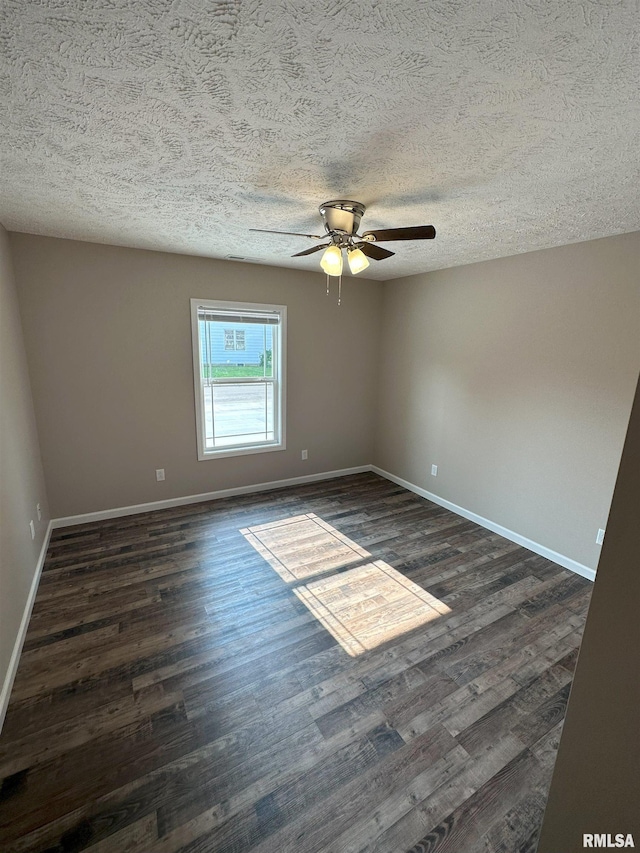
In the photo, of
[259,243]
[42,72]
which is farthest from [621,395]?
[42,72]

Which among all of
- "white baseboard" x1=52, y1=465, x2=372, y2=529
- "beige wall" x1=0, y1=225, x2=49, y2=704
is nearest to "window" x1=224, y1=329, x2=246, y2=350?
"white baseboard" x1=52, y1=465, x2=372, y2=529

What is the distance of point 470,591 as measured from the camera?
2.59 m

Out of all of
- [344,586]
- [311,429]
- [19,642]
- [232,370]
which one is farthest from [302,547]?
[232,370]

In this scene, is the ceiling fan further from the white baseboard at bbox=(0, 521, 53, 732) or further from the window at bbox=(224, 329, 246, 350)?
the white baseboard at bbox=(0, 521, 53, 732)

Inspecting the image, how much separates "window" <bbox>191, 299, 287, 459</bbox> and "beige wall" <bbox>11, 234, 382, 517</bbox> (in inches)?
4.4

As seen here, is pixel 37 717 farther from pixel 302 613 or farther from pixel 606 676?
pixel 606 676

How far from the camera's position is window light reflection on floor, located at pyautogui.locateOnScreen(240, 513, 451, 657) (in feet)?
7.36

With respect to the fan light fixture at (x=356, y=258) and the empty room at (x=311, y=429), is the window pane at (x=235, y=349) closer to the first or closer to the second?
the empty room at (x=311, y=429)

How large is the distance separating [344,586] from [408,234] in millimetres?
2330

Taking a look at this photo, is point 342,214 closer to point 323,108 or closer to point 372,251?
point 372,251

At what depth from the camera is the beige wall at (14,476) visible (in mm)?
1906

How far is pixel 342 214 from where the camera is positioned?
6.76 ft

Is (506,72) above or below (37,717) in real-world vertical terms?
above

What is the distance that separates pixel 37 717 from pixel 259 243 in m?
3.23
